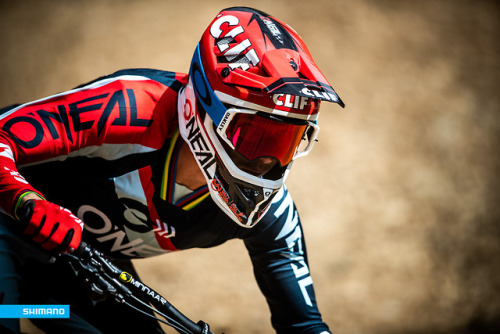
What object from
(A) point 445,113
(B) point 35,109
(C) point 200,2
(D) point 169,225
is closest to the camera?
(B) point 35,109

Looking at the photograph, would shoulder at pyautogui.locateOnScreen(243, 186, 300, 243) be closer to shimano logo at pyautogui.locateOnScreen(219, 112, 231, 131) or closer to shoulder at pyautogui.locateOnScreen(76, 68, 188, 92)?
shimano logo at pyautogui.locateOnScreen(219, 112, 231, 131)

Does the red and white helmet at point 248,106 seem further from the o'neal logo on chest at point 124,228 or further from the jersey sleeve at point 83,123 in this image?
the o'neal logo on chest at point 124,228

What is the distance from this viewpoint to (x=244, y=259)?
5078 millimetres

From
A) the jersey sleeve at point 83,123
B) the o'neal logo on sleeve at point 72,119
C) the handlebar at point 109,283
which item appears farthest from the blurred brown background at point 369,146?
the o'neal logo on sleeve at point 72,119

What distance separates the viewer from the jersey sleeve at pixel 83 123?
1.96 m

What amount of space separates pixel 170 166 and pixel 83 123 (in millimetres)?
472

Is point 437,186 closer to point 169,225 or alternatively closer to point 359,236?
point 359,236

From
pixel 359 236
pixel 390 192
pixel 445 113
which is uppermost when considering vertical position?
pixel 445 113

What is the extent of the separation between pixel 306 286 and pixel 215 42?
4.20 ft

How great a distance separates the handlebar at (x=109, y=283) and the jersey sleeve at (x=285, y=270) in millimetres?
589

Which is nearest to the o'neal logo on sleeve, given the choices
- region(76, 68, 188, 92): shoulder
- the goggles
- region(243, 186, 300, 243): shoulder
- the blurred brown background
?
region(76, 68, 188, 92): shoulder

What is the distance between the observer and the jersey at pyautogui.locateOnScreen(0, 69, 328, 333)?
2039 mm

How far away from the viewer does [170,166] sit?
2426 millimetres

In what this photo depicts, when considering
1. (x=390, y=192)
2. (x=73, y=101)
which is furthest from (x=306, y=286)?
(x=390, y=192)
